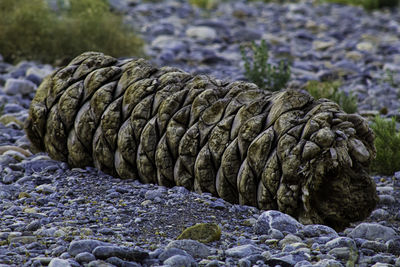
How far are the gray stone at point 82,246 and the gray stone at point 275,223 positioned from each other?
801 millimetres

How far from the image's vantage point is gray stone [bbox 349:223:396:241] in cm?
289

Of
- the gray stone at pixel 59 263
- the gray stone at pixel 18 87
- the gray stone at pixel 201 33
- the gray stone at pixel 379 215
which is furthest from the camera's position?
the gray stone at pixel 201 33

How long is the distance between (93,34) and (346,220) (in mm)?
4926

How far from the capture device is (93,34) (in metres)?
7.22

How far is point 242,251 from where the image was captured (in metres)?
2.51

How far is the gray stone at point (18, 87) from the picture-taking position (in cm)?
585

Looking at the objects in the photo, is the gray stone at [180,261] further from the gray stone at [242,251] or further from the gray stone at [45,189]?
the gray stone at [45,189]

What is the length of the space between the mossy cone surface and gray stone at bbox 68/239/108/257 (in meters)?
0.40

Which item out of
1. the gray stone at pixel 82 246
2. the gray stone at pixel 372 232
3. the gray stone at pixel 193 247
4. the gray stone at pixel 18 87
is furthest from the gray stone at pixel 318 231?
the gray stone at pixel 18 87

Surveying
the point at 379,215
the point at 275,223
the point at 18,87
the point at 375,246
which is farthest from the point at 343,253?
the point at 18,87

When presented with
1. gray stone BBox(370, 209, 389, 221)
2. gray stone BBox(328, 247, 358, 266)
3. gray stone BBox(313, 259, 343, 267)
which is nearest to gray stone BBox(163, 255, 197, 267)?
gray stone BBox(313, 259, 343, 267)

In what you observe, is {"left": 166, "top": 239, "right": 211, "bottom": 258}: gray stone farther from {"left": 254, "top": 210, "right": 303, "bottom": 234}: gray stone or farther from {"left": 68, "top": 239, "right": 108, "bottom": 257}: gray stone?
{"left": 254, "top": 210, "right": 303, "bottom": 234}: gray stone

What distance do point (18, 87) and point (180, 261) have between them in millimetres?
4026

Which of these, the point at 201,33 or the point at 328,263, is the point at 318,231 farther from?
the point at 201,33
